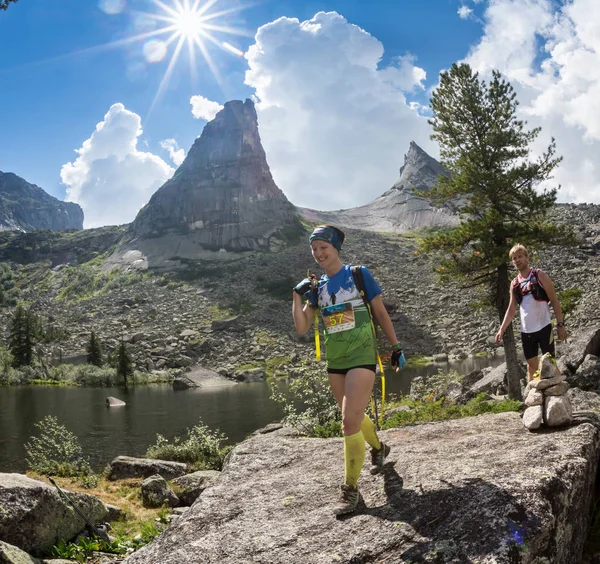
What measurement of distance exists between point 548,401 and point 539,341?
7.72ft

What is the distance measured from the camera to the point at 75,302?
124 m

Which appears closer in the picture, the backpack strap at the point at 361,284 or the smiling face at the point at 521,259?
the backpack strap at the point at 361,284

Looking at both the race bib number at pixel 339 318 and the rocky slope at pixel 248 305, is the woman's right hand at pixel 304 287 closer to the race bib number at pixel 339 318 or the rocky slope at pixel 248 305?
the race bib number at pixel 339 318

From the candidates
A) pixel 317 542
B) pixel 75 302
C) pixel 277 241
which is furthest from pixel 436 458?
pixel 277 241

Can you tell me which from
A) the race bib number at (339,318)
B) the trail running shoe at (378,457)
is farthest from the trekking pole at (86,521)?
the race bib number at (339,318)

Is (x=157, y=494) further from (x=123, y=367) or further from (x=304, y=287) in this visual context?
(x=123, y=367)

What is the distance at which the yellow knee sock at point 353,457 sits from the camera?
4652 mm

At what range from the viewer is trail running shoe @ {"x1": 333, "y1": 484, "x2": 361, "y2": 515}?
14.7 ft

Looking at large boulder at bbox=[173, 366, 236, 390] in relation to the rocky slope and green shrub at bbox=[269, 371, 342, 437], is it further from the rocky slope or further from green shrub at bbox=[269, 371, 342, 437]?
green shrub at bbox=[269, 371, 342, 437]

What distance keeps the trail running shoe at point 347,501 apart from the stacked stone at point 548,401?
8.91 feet

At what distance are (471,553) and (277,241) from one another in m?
166

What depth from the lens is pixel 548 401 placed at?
5773mm

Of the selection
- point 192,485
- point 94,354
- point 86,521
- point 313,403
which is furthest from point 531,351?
point 94,354

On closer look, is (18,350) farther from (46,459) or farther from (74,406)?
(46,459)
